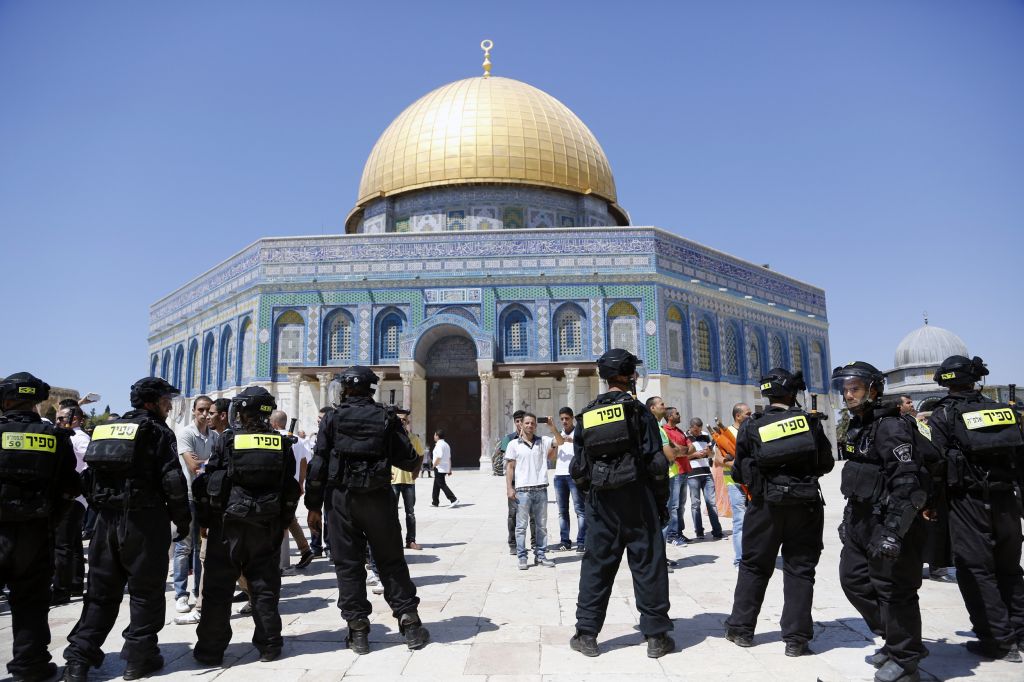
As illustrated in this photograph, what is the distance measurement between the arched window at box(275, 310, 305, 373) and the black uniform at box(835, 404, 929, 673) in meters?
23.3

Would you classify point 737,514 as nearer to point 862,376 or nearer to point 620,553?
point 620,553

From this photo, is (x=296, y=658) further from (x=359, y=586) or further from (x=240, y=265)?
(x=240, y=265)

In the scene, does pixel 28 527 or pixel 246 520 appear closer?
pixel 28 527

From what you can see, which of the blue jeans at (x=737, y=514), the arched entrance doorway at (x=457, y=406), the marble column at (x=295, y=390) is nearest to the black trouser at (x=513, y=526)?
the blue jeans at (x=737, y=514)

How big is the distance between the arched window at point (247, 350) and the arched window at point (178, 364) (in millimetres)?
5626

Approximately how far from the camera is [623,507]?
4484 millimetres

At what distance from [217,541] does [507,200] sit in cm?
2483

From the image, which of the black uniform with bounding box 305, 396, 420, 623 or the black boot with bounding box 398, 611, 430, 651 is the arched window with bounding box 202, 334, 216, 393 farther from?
the black boot with bounding box 398, 611, 430, 651

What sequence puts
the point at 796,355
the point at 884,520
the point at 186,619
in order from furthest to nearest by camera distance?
1. the point at 796,355
2. the point at 186,619
3. the point at 884,520

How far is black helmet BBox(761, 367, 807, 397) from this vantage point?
477cm

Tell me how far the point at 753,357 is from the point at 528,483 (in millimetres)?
23804

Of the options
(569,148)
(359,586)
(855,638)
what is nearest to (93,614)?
(359,586)

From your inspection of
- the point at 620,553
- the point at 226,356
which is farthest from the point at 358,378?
the point at 226,356

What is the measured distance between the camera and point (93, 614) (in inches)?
164
